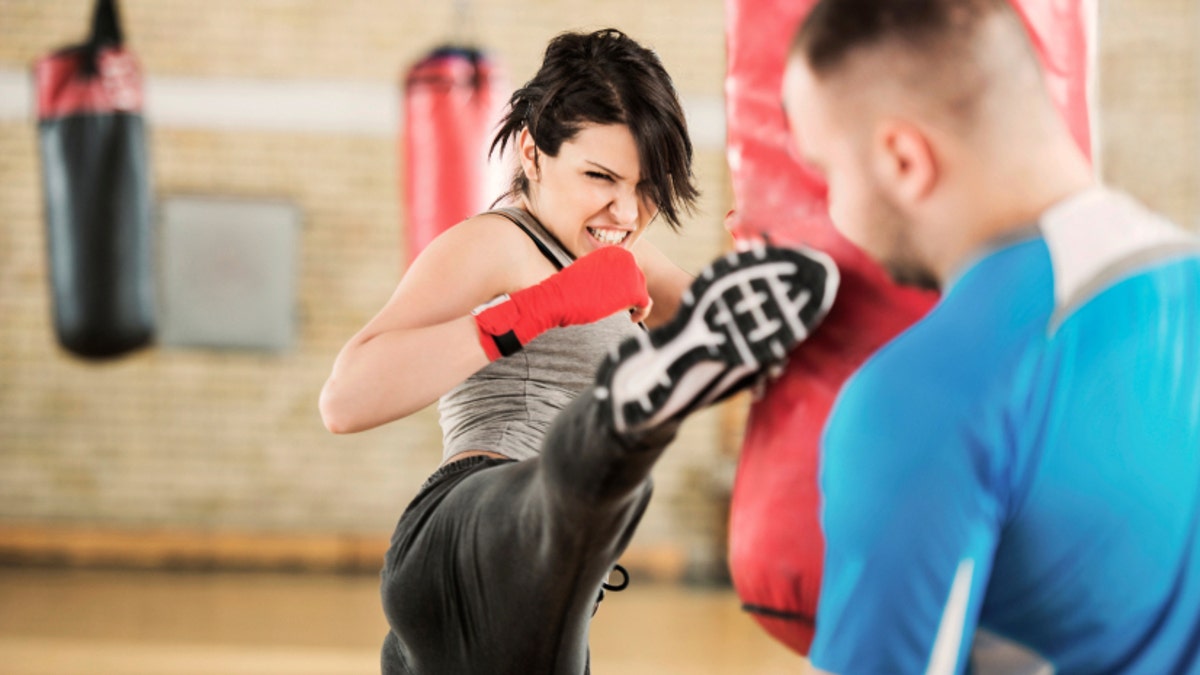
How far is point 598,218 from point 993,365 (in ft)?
2.47

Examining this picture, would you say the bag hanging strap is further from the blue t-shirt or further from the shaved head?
the blue t-shirt

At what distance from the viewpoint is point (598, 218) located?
1.45m

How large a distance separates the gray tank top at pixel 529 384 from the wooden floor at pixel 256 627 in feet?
8.12

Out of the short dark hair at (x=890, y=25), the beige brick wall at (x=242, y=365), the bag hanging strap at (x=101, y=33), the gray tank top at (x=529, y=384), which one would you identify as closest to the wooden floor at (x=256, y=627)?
the beige brick wall at (x=242, y=365)

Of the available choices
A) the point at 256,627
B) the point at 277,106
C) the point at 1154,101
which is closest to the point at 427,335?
the point at 256,627

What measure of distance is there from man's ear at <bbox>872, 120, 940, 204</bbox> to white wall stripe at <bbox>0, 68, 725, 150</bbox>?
4.61 m

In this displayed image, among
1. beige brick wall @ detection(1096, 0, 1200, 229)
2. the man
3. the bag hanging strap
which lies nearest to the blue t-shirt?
the man

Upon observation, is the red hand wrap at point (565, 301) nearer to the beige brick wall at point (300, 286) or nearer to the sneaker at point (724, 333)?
the sneaker at point (724, 333)

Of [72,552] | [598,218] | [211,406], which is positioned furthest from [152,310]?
[598,218]

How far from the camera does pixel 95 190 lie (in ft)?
13.2

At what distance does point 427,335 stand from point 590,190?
0.28 m

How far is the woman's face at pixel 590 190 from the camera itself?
1.38 meters

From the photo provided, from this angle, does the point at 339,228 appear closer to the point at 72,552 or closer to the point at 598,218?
the point at 72,552

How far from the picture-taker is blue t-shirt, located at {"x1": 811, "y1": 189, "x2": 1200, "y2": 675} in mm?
766
